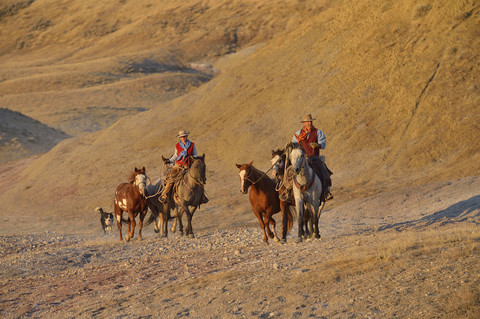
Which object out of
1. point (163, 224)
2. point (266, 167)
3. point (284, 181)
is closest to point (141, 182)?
point (163, 224)

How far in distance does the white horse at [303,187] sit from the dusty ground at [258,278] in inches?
29.7

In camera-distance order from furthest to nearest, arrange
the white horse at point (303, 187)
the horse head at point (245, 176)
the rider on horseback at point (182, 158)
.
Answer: the rider on horseback at point (182, 158)
the horse head at point (245, 176)
the white horse at point (303, 187)

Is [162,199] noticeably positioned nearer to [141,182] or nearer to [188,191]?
[141,182]

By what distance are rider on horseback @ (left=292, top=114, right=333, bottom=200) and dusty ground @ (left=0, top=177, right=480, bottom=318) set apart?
1.57 metres

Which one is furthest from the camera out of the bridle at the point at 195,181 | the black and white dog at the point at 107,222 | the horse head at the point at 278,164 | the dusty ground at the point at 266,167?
the black and white dog at the point at 107,222

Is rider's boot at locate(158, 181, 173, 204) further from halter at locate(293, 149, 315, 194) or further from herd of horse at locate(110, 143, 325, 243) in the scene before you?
halter at locate(293, 149, 315, 194)

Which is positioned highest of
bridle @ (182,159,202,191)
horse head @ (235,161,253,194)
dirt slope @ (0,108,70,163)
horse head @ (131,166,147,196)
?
dirt slope @ (0,108,70,163)

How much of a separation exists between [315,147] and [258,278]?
16.3 ft

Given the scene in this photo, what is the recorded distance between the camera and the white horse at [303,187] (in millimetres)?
12984

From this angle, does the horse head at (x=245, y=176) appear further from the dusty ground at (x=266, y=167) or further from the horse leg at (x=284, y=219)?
the dusty ground at (x=266, y=167)

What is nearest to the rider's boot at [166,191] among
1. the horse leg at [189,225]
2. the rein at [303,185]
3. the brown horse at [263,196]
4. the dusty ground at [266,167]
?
the horse leg at [189,225]

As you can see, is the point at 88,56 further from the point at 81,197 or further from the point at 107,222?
the point at 107,222

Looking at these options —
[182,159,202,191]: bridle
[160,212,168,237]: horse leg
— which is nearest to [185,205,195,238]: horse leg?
[182,159,202,191]: bridle

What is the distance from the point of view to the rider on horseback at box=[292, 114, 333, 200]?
14.2 metres
